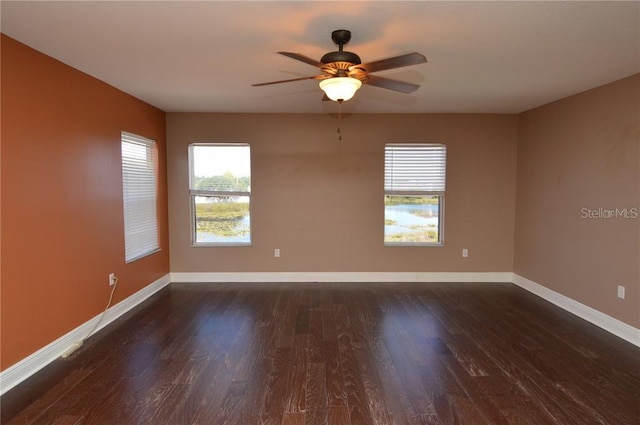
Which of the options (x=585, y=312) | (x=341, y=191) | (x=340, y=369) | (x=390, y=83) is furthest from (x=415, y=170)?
(x=340, y=369)

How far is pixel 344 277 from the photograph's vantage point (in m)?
4.88

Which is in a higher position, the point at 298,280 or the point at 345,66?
the point at 345,66

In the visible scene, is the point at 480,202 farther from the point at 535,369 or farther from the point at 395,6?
the point at 395,6

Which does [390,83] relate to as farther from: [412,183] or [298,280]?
[298,280]

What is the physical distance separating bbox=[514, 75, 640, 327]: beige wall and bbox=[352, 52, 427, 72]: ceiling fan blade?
2521mm

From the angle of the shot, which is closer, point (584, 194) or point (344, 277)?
point (584, 194)

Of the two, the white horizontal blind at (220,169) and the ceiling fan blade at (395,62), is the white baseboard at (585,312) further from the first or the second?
the white horizontal blind at (220,169)

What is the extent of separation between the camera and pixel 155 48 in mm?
2492

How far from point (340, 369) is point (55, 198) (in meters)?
2.66

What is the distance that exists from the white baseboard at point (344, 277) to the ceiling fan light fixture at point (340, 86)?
3.17m

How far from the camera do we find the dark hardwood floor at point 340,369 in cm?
208

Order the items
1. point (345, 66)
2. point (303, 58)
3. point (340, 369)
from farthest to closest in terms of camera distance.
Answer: point (340, 369)
point (345, 66)
point (303, 58)

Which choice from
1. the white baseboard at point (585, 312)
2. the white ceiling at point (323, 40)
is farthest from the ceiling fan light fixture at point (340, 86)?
the white baseboard at point (585, 312)

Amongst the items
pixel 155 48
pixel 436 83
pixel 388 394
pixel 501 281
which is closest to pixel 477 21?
pixel 436 83
